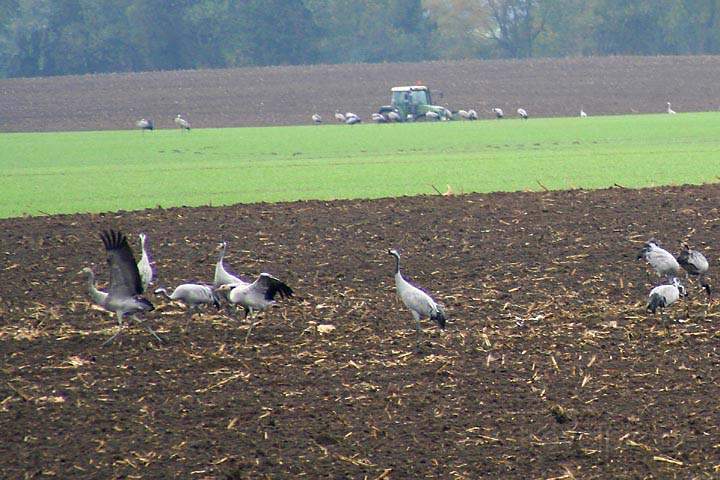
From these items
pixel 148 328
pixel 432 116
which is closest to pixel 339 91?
pixel 432 116

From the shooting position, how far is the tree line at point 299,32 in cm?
9538

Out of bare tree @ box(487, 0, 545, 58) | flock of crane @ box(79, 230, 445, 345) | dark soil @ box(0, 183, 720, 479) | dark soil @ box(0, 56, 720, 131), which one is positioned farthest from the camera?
bare tree @ box(487, 0, 545, 58)

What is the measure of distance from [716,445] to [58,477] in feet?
16.4

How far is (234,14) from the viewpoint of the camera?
96.6 m

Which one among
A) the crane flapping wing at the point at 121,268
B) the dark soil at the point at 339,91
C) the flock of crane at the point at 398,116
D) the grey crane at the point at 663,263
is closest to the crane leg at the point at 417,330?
the crane flapping wing at the point at 121,268

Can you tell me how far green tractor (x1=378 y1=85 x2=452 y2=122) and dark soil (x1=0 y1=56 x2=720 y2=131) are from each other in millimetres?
3902

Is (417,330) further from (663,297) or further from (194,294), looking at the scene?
(663,297)

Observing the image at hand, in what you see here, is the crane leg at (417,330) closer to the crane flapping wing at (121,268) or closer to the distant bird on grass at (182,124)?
the crane flapping wing at (121,268)

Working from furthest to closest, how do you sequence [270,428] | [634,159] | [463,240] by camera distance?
[634,159] < [463,240] < [270,428]

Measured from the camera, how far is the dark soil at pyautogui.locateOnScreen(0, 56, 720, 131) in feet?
231

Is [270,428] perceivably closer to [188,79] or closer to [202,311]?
[202,311]

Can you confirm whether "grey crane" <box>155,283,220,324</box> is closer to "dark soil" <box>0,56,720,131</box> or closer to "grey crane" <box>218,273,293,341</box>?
"grey crane" <box>218,273,293,341</box>

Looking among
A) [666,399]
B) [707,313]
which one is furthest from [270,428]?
[707,313]

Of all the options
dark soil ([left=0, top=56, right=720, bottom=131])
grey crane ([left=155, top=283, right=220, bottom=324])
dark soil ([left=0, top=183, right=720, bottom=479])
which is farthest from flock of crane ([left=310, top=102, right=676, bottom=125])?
grey crane ([left=155, top=283, right=220, bottom=324])
